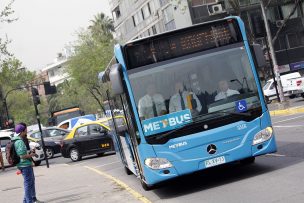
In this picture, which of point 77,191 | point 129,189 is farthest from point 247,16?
point 129,189

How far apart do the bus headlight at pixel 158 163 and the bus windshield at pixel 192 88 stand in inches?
17.5

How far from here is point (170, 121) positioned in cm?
1017

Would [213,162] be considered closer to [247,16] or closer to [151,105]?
[151,105]

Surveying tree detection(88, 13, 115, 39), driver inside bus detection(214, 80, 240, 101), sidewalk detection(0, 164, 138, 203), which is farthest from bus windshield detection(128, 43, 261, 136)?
tree detection(88, 13, 115, 39)

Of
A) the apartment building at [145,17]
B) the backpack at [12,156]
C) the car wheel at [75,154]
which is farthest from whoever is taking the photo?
the apartment building at [145,17]

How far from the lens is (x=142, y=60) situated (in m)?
10.4

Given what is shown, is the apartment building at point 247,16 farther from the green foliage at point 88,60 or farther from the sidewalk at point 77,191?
the sidewalk at point 77,191

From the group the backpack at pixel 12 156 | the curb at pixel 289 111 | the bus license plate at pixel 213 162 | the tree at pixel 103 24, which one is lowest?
the curb at pixel 289 111

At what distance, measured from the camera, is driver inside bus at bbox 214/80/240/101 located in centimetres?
1026

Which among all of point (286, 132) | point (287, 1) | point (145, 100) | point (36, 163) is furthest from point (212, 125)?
point (287, 1)

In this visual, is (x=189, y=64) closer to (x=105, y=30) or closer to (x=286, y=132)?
(x=286, y=132)

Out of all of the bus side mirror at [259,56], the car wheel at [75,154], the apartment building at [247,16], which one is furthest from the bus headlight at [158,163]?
the apartment building at [247,16]

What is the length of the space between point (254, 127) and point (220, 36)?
170cm

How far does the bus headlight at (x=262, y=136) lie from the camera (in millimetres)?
10469
